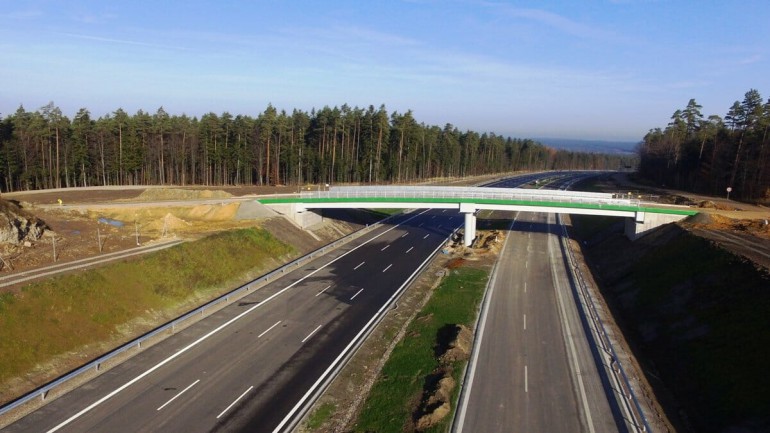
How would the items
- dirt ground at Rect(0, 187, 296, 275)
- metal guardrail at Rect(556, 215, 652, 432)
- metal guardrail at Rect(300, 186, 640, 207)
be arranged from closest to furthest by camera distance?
metal guardrail at Rect(556, 215, 652, 432) → dirt ground at Rect(0, 187, 296, 275) → metal guardrail at Rect(300, 186, 640, 207)

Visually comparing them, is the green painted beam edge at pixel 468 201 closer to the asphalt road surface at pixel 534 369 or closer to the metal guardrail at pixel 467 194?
the metal guardrail at pixel 467 194

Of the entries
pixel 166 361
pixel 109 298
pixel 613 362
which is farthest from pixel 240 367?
pixel 613 362

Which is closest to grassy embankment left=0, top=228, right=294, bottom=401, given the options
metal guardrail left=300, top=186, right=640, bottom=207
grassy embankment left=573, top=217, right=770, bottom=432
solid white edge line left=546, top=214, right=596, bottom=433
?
metal guardrail left=300, top=186, right=640, bottom=207

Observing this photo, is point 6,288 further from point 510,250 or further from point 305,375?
point 510,250

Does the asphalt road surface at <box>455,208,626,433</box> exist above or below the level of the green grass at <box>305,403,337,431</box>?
above

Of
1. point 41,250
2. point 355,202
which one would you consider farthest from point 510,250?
point 41,250

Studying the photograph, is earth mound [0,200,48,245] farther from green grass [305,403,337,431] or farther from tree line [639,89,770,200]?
tree line [639,89,770,200]
